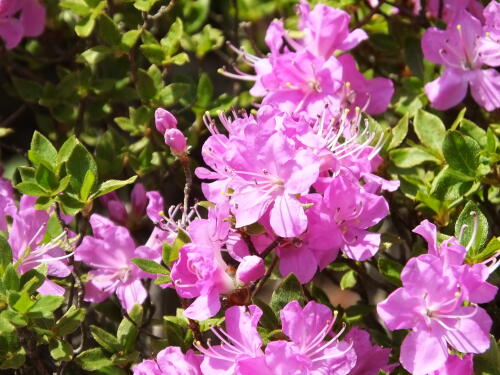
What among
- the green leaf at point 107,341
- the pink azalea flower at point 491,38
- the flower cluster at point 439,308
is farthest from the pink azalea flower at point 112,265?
the pink azalea flower at point 491,38

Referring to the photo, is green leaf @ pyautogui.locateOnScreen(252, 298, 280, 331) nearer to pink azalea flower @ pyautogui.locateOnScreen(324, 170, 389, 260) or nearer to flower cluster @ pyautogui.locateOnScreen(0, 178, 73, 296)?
pink azalea flower @ pyautogui.locateOnScreen(324, 170, 389, 260)

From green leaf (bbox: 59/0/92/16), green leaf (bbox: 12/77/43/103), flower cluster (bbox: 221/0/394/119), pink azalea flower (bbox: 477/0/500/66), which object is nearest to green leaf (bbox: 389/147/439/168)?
flower cluster (bbox: 221/0/394/119)

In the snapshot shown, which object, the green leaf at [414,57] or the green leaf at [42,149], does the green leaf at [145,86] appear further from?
Answer: the green leaf at [414,57]

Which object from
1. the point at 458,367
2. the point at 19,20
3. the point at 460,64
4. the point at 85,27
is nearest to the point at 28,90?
the point at 19,20

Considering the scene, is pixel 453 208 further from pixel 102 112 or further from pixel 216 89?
pixel 216 89

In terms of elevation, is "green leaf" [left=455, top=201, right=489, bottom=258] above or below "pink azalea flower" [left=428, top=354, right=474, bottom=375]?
above
